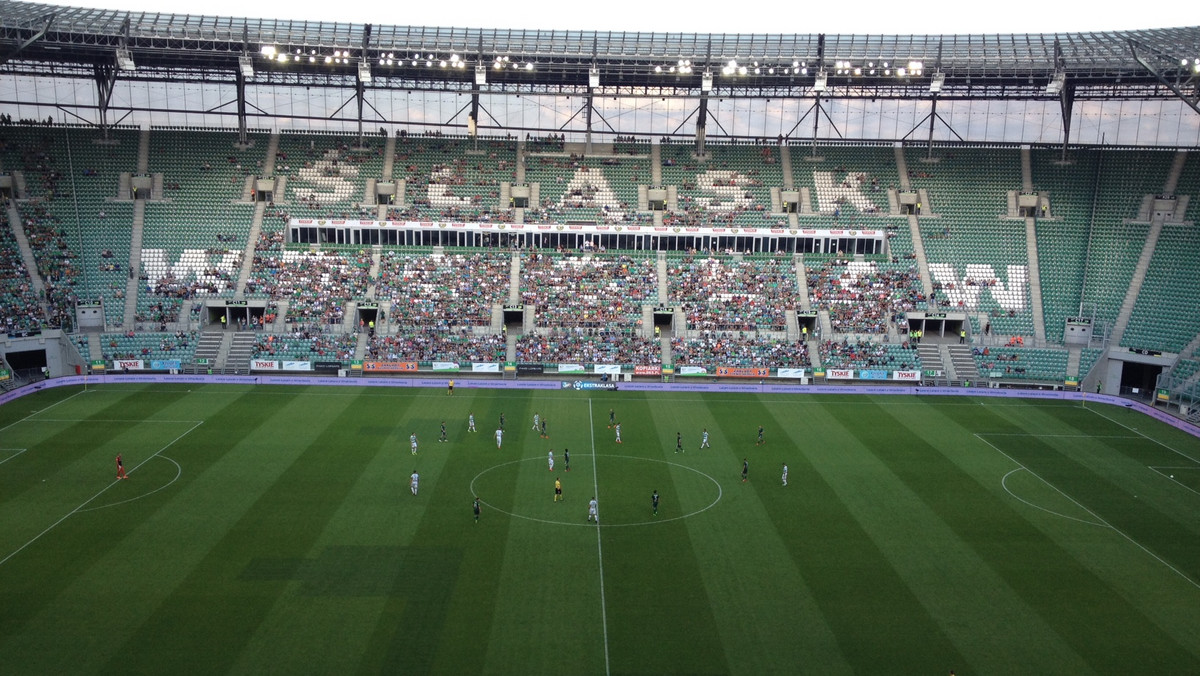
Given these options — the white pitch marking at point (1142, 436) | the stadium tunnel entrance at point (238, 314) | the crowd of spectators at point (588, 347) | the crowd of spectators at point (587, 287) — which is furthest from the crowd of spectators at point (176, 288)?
the white pitch marking at point (1142, 436)

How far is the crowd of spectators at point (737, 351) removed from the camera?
57.5 meters

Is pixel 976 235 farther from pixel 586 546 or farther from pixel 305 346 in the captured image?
pixel 305 346

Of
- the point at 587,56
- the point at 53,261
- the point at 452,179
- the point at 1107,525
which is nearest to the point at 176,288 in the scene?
the point at 53,261

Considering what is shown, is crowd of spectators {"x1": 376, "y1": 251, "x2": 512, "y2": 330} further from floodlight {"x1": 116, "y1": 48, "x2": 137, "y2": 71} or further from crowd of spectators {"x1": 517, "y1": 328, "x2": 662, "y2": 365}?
floodlight {"x1": 116, "y1": 48, "x2": 137, "y2": 71}

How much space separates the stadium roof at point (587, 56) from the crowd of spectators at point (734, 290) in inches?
543

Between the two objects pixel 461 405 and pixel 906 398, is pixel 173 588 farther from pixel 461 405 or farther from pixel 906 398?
pixel 906 398

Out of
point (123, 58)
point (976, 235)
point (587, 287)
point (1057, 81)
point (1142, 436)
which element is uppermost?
point (1057, 81)

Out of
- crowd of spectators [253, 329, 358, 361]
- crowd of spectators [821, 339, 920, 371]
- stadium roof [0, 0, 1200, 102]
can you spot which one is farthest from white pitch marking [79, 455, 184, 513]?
crowd of spectators [821, 339, 920, 371]

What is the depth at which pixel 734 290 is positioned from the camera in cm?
6266

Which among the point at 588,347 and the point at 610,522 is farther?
the point at 588,347

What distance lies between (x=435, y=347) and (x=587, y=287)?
475 inches

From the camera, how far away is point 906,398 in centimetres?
Result: 5328

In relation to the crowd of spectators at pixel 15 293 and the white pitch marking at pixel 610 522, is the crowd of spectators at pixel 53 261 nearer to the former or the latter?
the crowd of spectators at pixel 15 293

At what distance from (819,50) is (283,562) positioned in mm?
52495
